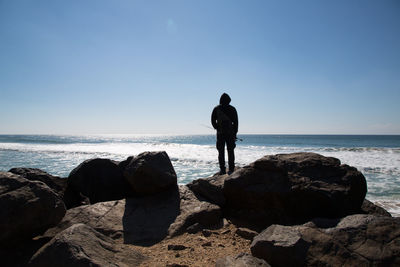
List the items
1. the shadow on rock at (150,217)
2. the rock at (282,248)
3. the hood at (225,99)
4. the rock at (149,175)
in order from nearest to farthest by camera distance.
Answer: the rock at (282,248)
the shadow on rock at (150,217)
the rock at (149,175)
the hood at (225,99)

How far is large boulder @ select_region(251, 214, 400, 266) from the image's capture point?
2422 millimetres

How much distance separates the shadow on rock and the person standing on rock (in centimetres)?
227

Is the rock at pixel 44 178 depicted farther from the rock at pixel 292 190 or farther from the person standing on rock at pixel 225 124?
the person standing on rock at pixel 225 124

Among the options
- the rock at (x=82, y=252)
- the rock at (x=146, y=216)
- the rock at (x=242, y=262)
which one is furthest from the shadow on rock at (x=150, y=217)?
the rock at (x=242, y=262)

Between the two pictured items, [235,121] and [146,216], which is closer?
[146,216]

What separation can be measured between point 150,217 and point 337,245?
2.77 meters

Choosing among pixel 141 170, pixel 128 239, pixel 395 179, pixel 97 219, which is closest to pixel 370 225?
pixel 128 239

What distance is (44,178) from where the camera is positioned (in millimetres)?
5391

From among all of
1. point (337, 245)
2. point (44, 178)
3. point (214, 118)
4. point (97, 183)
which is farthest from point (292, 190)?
point (44, 178)

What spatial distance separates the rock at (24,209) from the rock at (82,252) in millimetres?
641

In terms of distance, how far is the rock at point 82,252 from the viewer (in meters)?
2.34

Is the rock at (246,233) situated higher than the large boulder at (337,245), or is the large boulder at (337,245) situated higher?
the large boulder at (337,245)

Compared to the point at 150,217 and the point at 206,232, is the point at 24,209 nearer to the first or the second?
the point at 150,217

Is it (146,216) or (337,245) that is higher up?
(337,245)
